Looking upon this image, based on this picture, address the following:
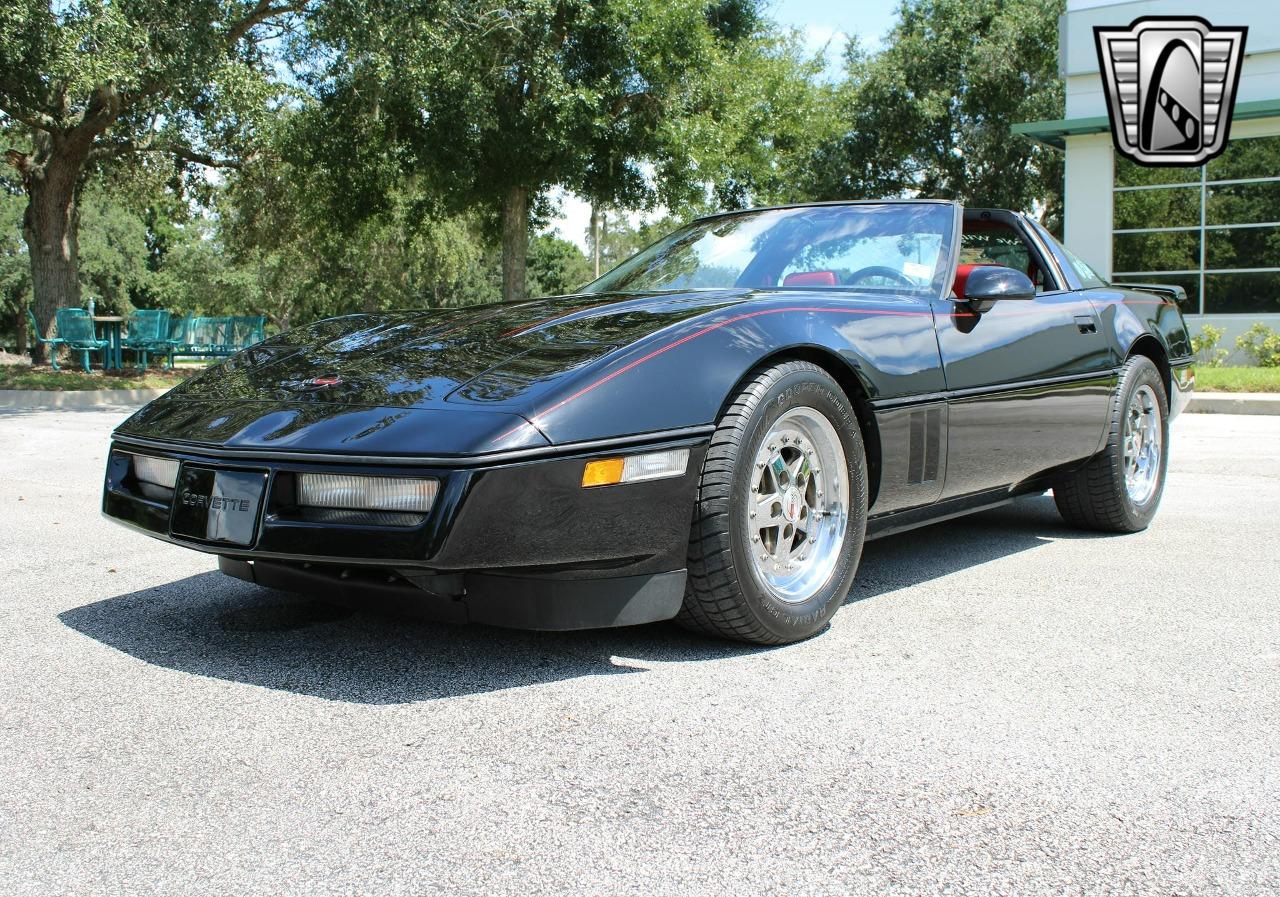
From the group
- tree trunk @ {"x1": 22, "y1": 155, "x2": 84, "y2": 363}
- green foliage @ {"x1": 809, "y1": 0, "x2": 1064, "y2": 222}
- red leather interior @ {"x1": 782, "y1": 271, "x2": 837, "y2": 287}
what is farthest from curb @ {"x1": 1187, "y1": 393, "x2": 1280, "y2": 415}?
green foliage @ {"x1": 809, "y1": 0, "x2": 1064, "y2": 222}

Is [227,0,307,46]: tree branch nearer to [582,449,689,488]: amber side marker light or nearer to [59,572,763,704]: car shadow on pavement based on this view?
[59,572,763,704]: car shadow on pavement

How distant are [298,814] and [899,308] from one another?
2.38m

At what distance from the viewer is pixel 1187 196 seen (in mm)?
18641

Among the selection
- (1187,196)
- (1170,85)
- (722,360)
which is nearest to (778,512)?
(722,360)

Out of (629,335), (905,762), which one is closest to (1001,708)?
(905,762)

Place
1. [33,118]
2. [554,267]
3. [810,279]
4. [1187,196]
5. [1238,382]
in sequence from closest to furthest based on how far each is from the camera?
Result: [810,279] → [1238,382] → [33,118] → [1187,196] → [554,267]

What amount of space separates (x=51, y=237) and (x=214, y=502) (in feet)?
57.2

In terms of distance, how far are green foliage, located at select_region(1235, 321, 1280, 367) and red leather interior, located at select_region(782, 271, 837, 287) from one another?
14.0 meters

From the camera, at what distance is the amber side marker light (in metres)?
2.72

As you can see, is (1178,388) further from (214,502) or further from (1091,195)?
(1091,195)

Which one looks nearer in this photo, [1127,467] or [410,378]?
[410,378]

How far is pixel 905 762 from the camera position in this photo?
2.36 metres

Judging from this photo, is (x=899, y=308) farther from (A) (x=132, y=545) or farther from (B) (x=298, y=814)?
(A) (x=132, y=545)

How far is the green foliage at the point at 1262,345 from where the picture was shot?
15656 millimetres
